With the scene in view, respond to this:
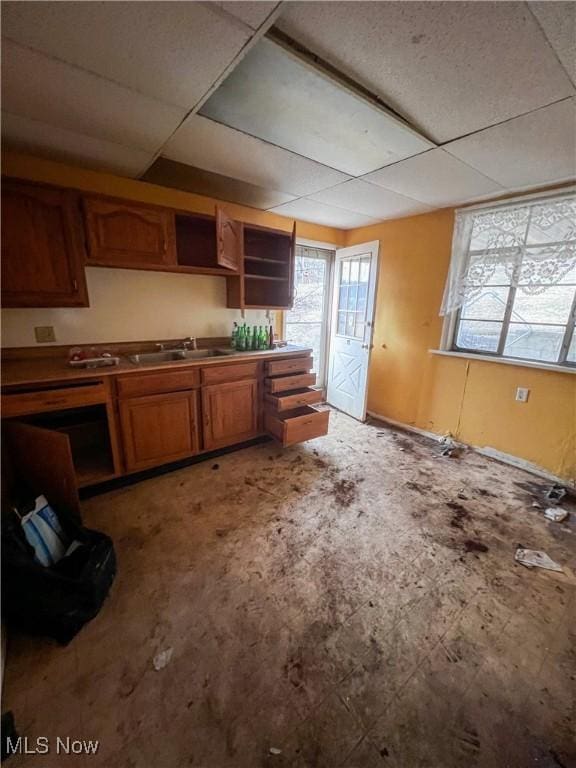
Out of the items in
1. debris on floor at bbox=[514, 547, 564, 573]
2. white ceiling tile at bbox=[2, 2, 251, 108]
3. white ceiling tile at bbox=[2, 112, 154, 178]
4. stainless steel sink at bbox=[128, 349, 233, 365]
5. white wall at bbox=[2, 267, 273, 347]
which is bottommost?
debris on floor at bbox=[514, 547, 564, 573]

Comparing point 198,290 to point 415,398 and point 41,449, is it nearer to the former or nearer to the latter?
point 41,449

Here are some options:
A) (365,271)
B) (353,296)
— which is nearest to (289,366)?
(353,296)

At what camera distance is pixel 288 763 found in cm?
93

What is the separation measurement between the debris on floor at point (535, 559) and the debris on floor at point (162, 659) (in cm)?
184

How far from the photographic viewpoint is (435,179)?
2238 millimetres

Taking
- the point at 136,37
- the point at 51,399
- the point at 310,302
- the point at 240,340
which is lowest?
the point at 51,399

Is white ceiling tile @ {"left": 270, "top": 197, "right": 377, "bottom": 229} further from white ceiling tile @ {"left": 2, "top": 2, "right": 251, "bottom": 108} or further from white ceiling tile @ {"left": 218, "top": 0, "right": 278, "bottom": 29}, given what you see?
white ceiling tile @ {"left": 218, "top": 0, "right": 278, "bottom": 29}

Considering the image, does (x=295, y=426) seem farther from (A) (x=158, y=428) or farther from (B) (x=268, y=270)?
(B) (x=268, y=270)

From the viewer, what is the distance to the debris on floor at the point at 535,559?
166 cm

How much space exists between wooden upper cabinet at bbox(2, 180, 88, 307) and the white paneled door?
2.60 m

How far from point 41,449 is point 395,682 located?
206 cm

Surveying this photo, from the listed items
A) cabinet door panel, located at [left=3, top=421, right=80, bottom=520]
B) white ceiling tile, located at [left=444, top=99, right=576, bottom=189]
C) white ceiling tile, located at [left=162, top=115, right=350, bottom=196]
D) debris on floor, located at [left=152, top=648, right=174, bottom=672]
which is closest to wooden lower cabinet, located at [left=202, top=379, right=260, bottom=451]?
cabinet door panel, located at [left=3, top=421, right=80, bottom=520]

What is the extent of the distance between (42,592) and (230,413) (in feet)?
5.37

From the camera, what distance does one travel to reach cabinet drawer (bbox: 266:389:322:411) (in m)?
2.71
